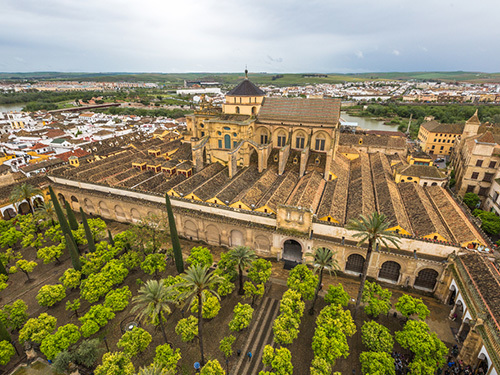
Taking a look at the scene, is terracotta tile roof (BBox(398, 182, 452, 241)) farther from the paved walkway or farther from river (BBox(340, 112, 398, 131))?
river (BBox(340, 112, 398, 131))

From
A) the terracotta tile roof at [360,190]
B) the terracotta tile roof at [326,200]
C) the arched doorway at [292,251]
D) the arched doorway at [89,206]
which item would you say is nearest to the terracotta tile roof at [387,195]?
the terracotta tile roof at [360,190]

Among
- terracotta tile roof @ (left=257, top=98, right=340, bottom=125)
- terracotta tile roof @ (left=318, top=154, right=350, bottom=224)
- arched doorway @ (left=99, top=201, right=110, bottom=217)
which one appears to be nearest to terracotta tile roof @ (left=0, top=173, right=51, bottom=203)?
arched doorway @ (left=99, top=201, right=110, bottom=217)

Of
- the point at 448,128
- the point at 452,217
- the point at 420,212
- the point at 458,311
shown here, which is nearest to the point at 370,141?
the point at 448,128

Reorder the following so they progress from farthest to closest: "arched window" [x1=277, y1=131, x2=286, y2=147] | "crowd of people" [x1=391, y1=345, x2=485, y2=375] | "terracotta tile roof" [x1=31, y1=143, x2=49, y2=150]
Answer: "terracotta tile roof" [x1=31, y1=143, x2=49, y2=150], "arched window" [x1=277, y1=131, x2=286, y2=147], "crowd of people" [x1=391, y1=345, x2=485, y2=375]

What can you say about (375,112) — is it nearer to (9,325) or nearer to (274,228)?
(274,228)

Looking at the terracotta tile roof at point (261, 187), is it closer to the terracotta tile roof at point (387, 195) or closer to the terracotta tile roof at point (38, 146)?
the terracotta tile roof at point (387, 195)

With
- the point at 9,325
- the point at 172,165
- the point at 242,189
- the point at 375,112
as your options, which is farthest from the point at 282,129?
the point at 375,112

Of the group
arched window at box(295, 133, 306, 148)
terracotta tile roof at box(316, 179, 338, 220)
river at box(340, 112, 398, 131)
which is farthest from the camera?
river at box(340, 112, 398, 131)
